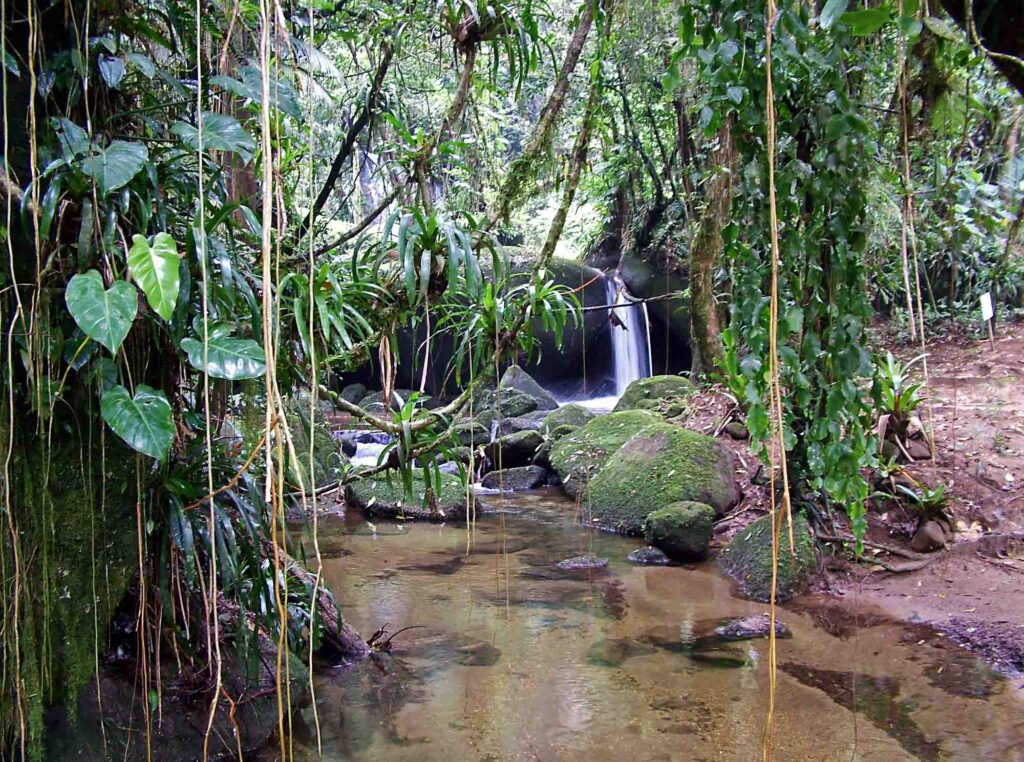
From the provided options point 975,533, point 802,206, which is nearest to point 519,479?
point 975,533

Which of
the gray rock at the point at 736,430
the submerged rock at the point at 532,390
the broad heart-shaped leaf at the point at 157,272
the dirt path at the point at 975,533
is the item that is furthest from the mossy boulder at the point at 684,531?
the submerged rock at the point at 532,390

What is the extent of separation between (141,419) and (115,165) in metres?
0.55

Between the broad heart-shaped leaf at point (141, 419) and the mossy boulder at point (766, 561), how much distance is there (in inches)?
113

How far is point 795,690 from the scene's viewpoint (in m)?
2.86

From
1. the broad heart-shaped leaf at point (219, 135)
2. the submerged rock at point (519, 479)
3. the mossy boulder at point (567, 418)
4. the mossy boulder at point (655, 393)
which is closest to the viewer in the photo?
the broad heart-shaped leaf at point (219, 135)

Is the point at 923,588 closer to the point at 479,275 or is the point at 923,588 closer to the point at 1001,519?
the point at 1001,519

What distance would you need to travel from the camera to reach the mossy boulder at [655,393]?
295 inches

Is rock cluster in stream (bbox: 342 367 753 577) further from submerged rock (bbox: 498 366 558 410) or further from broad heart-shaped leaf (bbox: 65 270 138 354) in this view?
broad heart-shaped leaf (bbox: 65 270 138 354)

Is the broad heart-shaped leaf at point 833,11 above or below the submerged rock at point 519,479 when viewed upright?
above

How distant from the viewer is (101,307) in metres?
1.56

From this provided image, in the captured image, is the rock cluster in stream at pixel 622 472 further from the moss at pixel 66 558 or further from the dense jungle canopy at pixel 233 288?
the moss at pixel 66 558

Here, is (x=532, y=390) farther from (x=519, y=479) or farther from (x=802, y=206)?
(x=802, y=206)

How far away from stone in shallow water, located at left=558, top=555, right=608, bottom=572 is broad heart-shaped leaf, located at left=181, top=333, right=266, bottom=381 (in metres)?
3.13

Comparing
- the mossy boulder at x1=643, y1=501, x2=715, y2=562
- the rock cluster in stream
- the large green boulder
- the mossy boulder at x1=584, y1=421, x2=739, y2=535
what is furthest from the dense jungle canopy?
the large green boulder
